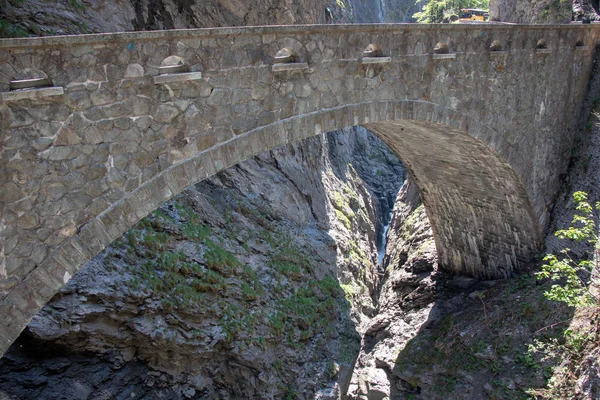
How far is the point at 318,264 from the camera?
46.4 feet

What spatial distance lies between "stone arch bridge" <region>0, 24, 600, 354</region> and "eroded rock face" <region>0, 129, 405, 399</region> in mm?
3242

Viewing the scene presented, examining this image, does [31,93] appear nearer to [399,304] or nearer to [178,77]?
[178,77]

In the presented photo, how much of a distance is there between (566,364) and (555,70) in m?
6.19

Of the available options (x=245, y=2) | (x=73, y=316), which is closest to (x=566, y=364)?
(x=73, y=316)

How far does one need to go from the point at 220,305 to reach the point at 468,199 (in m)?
6.33

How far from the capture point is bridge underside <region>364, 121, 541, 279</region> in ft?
36.3

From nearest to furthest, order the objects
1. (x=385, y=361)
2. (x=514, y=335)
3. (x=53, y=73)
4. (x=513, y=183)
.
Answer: (x=53, y=73), (x=514, y=335), (x=513, y=183), (x=385, y=361)

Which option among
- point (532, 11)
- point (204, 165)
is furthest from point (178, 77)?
point (532, 11)

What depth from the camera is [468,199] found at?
12.9 metres

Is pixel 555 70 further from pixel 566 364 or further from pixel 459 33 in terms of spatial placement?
pixel 566 364

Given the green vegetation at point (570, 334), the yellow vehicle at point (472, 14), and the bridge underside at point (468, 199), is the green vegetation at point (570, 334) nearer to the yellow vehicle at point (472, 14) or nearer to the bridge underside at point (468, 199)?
the bridge underside at point (468, 199)

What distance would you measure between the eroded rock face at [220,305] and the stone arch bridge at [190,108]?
3.24 m

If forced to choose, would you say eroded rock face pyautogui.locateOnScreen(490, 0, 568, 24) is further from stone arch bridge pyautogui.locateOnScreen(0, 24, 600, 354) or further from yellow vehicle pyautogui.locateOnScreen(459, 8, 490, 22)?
yellow vehicle pyautogui.locateOnScreen(459, 8, 490, 22)

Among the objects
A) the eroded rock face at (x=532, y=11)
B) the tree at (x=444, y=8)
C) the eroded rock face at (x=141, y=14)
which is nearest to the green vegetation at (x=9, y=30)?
the eroded rock face at (x=141, y=14)
